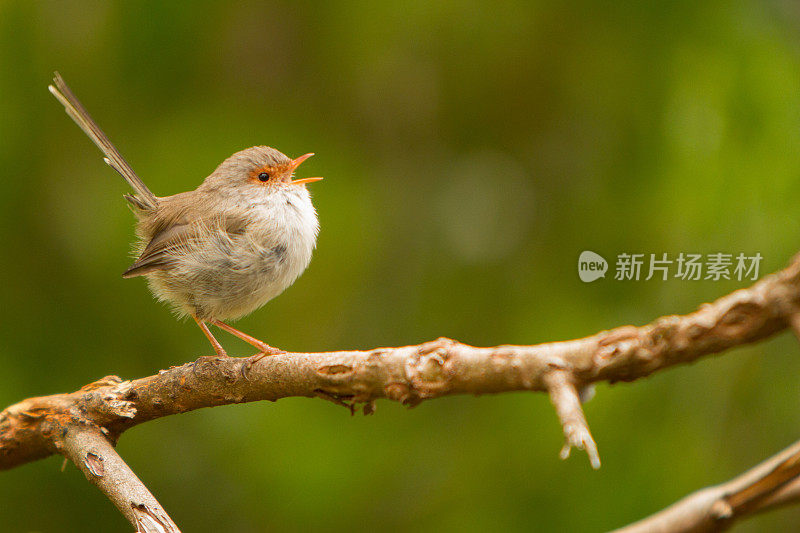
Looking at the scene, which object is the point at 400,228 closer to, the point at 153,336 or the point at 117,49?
the point at 153,336

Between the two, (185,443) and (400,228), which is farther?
(400,228)

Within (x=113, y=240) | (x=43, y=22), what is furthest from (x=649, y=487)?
(x=43, y=22)

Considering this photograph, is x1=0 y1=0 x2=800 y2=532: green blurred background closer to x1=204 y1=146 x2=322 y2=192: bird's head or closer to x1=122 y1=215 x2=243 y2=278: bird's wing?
x1=204 y1=146 x2=322 y2=192: bird's head

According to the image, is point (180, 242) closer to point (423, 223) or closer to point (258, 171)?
point (258, 171)

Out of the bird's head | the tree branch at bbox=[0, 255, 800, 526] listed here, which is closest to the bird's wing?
the bird's head

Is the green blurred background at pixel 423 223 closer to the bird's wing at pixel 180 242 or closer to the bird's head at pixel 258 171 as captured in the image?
the bird's head at pixel 258 171

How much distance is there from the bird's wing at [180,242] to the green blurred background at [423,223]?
93 centimetres

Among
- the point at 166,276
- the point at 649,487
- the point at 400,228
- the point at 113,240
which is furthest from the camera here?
the point at 400,228

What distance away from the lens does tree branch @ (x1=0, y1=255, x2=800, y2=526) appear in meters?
1.60

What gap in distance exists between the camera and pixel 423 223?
510cm

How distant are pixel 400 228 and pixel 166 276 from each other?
1851 mm

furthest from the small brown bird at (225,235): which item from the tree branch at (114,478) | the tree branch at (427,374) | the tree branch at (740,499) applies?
the tree branch at (740,499)

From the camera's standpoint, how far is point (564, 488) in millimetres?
4238

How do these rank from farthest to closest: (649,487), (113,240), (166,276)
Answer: (113,240), (649,487), (166,276)
